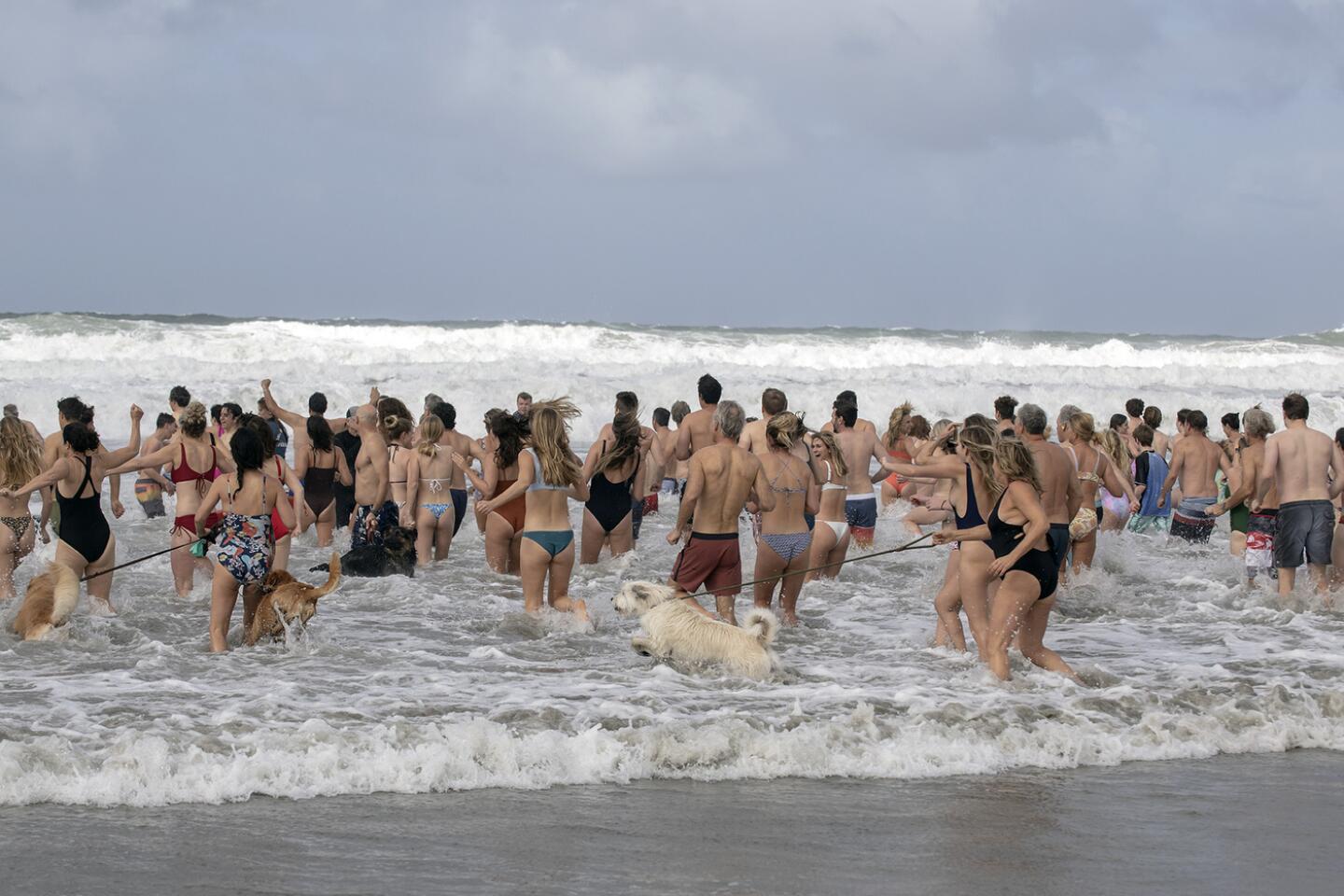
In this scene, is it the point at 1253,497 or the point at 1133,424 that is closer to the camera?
the point at 1253,497

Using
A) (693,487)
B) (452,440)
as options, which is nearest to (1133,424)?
(452,440)

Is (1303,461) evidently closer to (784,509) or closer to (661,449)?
(784,509)

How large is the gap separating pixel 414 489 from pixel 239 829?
6.76 metres

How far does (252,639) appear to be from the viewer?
8.50 metres

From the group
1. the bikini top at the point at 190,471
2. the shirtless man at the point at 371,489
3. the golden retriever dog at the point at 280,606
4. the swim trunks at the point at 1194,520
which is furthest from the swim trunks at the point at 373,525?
the swim trunks at the point at 1194,520

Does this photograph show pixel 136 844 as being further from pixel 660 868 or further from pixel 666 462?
pixel 666 462

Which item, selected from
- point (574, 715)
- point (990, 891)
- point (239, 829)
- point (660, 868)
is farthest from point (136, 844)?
point (990, 891)

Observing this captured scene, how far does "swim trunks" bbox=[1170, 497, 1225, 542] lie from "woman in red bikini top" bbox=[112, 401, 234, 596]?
29.1 ft

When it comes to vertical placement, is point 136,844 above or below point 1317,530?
below

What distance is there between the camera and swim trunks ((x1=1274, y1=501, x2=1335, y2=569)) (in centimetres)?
1048

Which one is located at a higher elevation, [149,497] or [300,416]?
[300,416]

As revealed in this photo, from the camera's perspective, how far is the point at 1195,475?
13.7 meters

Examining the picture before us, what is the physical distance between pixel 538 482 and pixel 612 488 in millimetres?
2292

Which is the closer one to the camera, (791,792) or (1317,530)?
(791,792)
